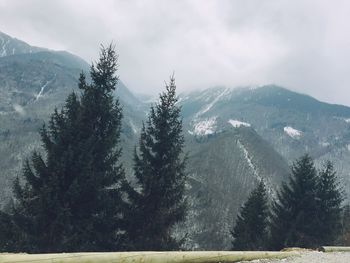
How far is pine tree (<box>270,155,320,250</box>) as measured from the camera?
41.8 m

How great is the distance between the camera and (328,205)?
43.6 meters

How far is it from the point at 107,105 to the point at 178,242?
30.1 ft

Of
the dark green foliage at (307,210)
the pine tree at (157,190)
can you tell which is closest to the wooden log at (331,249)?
the pine tree at (157,190)

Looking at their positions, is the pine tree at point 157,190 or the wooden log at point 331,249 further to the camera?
the pine tree at point 157,190

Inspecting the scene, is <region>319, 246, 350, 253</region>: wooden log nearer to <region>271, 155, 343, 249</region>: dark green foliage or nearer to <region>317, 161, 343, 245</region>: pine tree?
<region>271, 155, 343, 249</region>: dark green foliage

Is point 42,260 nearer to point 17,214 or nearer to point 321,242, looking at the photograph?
point 17,214

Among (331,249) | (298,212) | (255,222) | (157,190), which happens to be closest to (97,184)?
(157,190)

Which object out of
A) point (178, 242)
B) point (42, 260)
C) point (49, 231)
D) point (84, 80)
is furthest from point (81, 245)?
point (42, 260)

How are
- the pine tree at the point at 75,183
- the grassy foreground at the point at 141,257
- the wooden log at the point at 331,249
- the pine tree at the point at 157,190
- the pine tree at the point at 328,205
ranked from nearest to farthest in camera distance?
the grassy foreground at the point at 141,257 < the pine tree at the point at 75,183 < the wooden log at the point at 331,249 < the pine tree at the point at 157,190 < the pine tree at the point at 328,205

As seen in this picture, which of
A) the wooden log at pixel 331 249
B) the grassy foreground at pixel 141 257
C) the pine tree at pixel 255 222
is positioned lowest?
the pine tree at pixel 255 222

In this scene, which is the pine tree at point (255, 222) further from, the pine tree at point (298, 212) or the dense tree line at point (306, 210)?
the pine tree at point (298, 212)

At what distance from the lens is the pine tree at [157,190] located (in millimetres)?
25594

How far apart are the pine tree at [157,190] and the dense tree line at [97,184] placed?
6cm

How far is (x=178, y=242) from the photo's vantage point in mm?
26484
